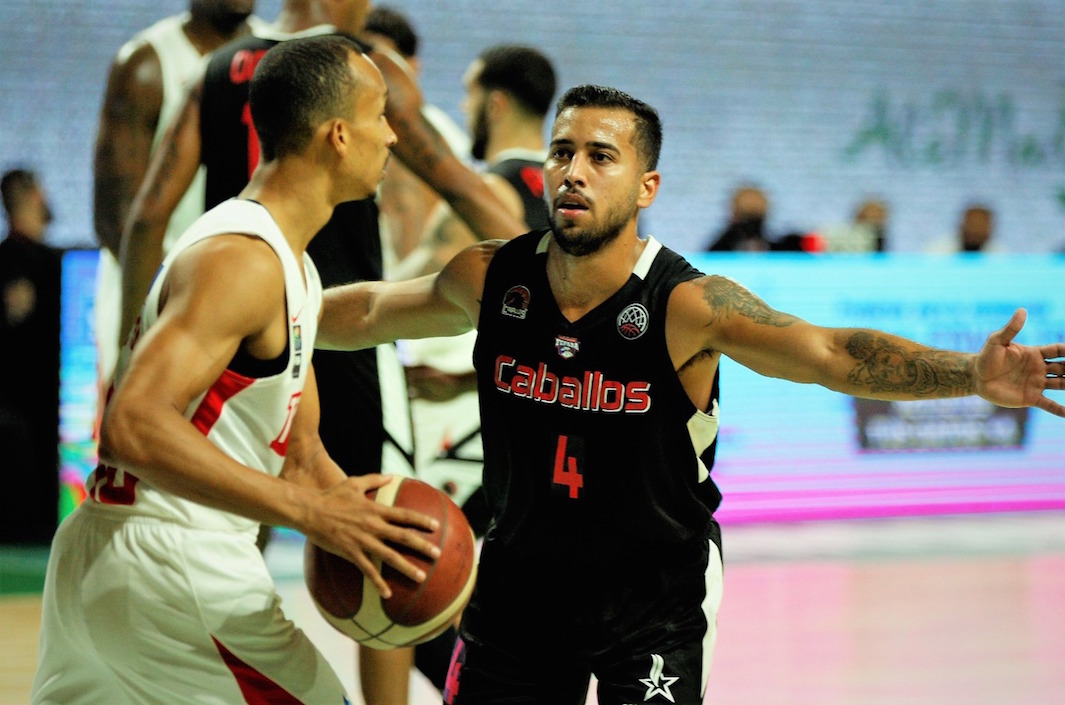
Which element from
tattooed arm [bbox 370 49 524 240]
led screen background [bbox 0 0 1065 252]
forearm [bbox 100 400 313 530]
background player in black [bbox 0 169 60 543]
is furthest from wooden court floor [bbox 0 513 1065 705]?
led screen background [bbox 0 0 1065 252]

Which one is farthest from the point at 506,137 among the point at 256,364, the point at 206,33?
the point at 256,364

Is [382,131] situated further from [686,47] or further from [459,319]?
[686,47]

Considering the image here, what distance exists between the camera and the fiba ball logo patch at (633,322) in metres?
3.21

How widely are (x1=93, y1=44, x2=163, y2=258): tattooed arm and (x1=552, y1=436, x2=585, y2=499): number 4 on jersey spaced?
2.27m

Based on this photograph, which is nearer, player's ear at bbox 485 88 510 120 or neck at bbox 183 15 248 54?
neck at bbox 183 15 248 54

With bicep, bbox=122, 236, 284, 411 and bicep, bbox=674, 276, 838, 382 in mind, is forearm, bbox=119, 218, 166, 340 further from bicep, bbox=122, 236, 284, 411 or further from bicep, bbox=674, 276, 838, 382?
bicep, bbox=674, 276, 838, 382

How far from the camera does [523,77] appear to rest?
231 inches

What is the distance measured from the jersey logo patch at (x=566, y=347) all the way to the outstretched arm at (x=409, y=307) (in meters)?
0.28

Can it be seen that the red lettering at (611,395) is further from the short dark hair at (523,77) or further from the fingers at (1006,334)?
the short dark hair at (523,77)

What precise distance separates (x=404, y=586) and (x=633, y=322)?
81 centimetres

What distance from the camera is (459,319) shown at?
11.7ft

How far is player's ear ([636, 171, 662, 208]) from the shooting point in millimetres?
3383

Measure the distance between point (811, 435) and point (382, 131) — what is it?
6052 mm

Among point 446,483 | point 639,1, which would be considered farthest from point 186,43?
point 639,1
